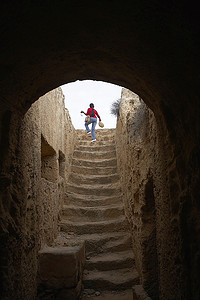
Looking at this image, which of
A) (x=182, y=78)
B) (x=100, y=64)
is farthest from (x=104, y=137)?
(x=182, y=78)

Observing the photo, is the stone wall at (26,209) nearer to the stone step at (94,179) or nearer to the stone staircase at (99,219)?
the stone staircase at (99,219)

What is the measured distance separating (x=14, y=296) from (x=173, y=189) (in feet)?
5.48

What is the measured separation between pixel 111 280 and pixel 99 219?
1569 millimetres

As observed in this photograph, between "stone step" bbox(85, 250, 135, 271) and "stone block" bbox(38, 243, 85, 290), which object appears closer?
"stone block" bbox(38, 243, 85, 290)

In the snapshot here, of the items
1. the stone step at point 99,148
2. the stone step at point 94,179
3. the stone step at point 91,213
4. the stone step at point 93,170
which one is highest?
the stone step at point 99,148

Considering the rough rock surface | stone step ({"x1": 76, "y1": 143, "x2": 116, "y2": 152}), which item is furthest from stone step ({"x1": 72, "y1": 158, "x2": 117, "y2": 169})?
the rough rock surface

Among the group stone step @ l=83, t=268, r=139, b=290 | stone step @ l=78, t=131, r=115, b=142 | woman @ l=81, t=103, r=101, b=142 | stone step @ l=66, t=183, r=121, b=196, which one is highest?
woman @ l=81, t=103, r=101, b=142

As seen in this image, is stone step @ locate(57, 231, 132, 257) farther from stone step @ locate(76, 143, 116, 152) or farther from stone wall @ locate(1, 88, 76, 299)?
stone step @ locate(76, 143, 116, 152)

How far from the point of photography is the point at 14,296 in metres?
1.99

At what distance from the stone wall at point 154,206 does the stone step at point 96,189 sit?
1770mm

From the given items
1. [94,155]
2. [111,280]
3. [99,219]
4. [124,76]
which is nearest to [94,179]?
[94,155]

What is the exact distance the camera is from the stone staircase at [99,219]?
3781 millimetres

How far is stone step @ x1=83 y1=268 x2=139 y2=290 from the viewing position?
3590 millimetres

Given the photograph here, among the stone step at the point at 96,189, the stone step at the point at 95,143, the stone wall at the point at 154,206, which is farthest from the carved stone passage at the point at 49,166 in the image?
the stone step at the point at 95,143
